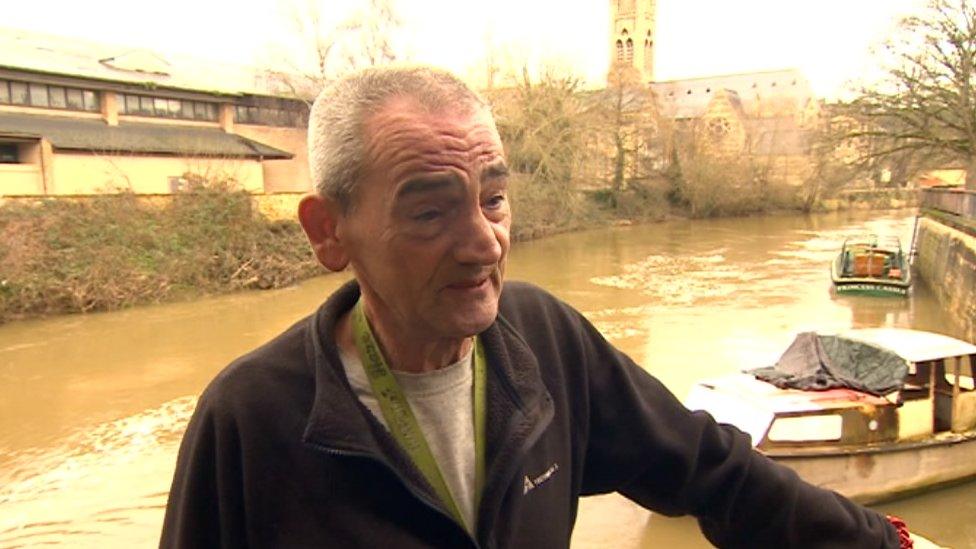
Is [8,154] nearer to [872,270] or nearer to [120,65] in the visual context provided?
[120,65]

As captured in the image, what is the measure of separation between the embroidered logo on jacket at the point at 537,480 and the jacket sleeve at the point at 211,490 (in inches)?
18.6

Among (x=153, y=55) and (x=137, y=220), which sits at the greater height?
(x=153, y=55)

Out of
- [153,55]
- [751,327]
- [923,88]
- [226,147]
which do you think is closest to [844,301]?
[751,327]

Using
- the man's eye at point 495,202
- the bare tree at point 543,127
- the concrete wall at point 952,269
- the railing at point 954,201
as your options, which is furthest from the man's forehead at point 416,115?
the bare tree at point 543,127

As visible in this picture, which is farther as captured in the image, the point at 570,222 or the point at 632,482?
the point at 570,222

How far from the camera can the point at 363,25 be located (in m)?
32.2

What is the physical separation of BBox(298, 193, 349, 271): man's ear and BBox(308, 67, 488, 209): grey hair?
2cm

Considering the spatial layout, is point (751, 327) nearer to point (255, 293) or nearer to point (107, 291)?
point (255, 293)

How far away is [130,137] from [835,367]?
24.5 metres

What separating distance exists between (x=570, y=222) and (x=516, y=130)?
6.18 m

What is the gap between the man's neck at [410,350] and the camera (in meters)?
1.28

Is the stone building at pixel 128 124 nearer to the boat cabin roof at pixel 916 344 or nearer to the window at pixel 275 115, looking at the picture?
the window at pixel 275 115

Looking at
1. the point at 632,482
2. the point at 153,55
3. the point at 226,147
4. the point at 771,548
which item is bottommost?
the point at 771,548

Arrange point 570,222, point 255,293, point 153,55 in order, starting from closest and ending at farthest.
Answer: point 255,293 < point 153,55 < point 570,222
